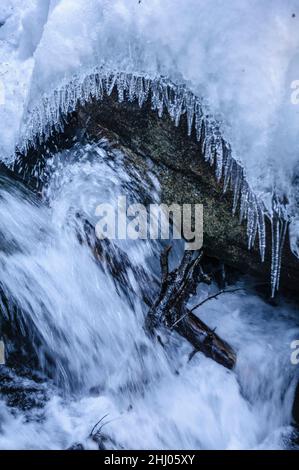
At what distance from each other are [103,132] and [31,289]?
1.21 m

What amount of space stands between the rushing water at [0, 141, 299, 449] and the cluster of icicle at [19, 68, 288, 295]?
1.54ft

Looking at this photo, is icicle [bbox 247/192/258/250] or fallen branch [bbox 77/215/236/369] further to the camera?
fallen branch [bbox 77/215/236/369]

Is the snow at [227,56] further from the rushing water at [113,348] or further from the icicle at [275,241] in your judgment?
the rushing water at [113,348]

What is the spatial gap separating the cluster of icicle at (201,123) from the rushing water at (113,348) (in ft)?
1.54

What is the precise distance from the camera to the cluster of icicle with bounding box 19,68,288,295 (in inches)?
103

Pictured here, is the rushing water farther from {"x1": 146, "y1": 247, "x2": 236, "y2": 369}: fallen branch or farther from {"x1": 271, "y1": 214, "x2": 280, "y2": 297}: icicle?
{"x1": 271, "y1": 214, "x2": 280, "y2": 297}: icicle

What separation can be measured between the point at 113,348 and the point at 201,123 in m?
1.45

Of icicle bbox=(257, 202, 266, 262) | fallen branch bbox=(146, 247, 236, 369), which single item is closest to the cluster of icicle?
icicle bbox=(257, 202, 266, 262)

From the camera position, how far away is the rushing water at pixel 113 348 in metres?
2.57

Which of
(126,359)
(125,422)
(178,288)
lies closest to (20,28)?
(178,288)

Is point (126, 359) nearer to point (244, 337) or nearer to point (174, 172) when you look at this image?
point (244, 337)

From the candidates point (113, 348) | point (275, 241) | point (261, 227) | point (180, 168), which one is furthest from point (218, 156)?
point (113, 348)
